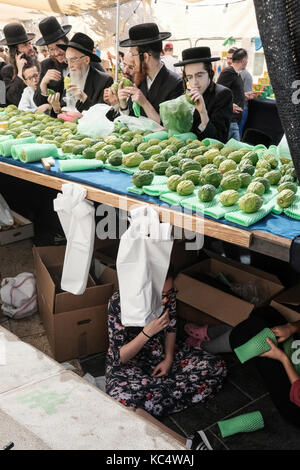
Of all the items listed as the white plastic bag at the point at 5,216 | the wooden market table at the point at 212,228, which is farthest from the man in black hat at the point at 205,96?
the white plastic bag at the point at 5,216

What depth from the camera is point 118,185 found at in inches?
88.0

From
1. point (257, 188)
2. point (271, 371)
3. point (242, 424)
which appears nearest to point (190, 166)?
point (257, 188)

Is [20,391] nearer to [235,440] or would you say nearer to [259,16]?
[235,440]

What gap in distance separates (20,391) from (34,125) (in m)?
2.64

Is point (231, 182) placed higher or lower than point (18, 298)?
higher

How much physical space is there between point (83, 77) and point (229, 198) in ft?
10.4

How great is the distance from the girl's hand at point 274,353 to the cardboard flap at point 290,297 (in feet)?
1.67

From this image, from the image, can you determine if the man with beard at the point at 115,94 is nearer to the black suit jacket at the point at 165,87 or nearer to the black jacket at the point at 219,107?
the black suit jacket at the point at 165,87

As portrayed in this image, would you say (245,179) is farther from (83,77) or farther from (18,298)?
(83,77)

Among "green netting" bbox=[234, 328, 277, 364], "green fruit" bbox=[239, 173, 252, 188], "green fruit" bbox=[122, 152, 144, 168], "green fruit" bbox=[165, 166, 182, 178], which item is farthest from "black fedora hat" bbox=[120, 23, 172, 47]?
"green netting" bbox=[234, 328, 277, 364]

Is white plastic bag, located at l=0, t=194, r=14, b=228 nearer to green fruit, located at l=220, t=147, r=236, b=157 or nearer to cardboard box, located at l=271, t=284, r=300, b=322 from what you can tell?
green fruit, located at l=220, t=147, r=236, b=157

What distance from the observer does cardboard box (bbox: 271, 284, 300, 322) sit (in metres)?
2.68
